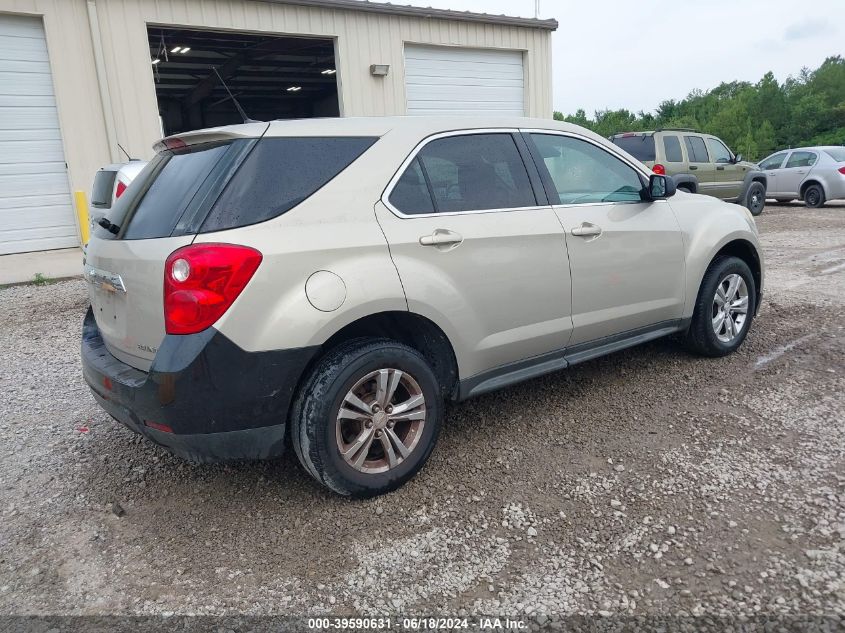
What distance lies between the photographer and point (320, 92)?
2453 cm

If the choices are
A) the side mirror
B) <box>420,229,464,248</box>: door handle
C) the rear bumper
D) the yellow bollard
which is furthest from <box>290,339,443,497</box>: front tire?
the yellow bollard

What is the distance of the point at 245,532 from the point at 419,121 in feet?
7.03

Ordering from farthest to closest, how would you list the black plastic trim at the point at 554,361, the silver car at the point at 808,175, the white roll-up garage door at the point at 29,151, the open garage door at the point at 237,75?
1. the silver car at the point at 808,175
2. the open garage door at the point at 237,75
3. the white roll-up garage door at the point at 29,151
4. the black plastic trim at the point at 554,361

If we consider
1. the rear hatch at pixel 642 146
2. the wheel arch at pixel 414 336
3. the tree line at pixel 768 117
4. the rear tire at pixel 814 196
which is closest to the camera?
the wheel arch at pixel 414 336

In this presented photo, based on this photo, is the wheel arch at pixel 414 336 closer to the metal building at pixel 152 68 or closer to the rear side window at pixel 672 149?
the metal building at pixel 152 68

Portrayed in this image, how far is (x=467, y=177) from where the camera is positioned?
3.40 metres

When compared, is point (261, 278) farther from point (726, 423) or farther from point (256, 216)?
point (726, 423)

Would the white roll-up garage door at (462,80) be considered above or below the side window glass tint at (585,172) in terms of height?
above

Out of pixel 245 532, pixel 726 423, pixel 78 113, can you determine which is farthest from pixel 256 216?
pixel 78 113

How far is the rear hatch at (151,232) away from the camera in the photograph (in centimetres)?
269

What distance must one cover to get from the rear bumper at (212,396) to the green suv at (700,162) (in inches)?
419

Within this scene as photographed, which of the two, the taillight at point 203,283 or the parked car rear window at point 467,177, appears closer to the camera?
the taillight at point 203,283

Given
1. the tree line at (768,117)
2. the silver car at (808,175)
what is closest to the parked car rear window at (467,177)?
the silver car at (808,175)

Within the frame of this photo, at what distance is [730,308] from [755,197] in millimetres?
12090
